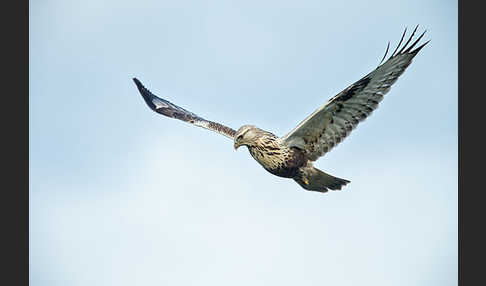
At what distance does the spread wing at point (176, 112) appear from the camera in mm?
9945

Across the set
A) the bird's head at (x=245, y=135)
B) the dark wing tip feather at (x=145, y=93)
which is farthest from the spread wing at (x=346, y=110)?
the dark wing tip feather at (x=145, y=93)

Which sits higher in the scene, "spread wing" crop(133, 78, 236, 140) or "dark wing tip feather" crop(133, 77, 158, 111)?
"dark wing tip feather" crop(133, 77, 158, 111)

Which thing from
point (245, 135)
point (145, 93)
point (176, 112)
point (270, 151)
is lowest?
point (270, 151)

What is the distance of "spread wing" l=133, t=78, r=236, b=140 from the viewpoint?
995cm

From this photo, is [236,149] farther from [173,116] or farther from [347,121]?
[173,116]

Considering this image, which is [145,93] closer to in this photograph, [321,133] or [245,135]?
[245,135]

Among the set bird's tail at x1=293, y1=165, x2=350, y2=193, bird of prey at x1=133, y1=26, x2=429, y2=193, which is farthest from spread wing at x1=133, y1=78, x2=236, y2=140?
bird's tail at x1=293, y1=165, x2=350, y2=193

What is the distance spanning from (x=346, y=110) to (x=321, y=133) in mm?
511

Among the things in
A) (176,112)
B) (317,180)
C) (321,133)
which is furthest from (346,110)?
(176,112)

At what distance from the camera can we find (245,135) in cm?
880

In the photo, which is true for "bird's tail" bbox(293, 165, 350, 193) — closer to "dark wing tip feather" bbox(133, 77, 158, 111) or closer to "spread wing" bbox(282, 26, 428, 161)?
"spread wing" bbox(282, 26, 428, 161)

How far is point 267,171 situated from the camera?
8.92 m

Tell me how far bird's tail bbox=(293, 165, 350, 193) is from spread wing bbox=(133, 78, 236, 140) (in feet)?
4.48

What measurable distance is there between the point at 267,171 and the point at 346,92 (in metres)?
1.66
